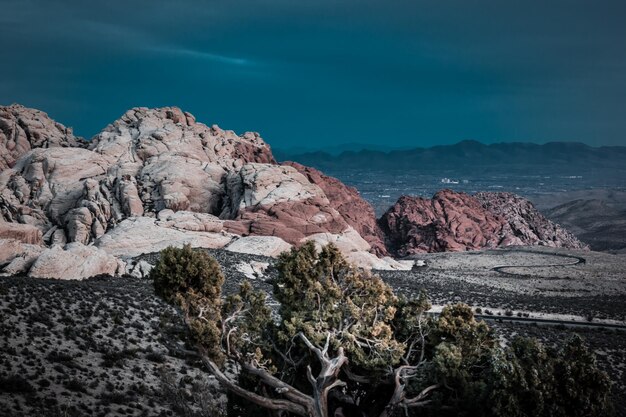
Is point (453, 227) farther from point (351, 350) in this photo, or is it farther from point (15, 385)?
point (15, 385)

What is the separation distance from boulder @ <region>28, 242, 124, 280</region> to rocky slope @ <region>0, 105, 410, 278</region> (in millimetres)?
11652

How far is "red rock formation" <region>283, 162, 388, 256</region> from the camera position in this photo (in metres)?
115

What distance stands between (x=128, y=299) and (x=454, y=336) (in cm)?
2623

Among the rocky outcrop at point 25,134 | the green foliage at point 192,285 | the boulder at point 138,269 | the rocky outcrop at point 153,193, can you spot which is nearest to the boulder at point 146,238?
the rocky outcrop at point 153,193

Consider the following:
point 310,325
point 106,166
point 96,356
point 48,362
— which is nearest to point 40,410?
point 48,362

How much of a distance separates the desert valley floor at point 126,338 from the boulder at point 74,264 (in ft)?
5.57

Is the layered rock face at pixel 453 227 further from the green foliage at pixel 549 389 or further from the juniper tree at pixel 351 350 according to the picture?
the green foliage at pixel 549 389

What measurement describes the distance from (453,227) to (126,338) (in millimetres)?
113191

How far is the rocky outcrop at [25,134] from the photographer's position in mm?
98588

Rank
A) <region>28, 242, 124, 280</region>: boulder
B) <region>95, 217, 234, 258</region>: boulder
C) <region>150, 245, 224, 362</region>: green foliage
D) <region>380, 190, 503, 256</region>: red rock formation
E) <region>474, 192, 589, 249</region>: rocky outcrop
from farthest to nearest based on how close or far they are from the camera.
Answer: <region>474, 192, 589, 249</region>: rocky outcrop
<region>380, 190, 503, 256</region>: red rock formation
<region>95, 217, 234, 258</region>: boulder
<region>28, 242, 124, 280</region>: boulder
<region>150, 245, 224, 362</region>: green foliage

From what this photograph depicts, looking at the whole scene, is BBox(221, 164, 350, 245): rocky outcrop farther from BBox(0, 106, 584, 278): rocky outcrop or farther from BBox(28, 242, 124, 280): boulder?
BBox(28, 242, 124, 280): boulder

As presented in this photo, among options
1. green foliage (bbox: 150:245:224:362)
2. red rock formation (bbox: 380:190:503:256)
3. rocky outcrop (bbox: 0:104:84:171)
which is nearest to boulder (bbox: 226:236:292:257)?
green foliage (bbox: 150:245:224:362)

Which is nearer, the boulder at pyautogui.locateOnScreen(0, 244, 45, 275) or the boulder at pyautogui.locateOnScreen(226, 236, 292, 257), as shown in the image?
the boulder at pyautogui.locateOnScreen(0, 244, 45, 275)

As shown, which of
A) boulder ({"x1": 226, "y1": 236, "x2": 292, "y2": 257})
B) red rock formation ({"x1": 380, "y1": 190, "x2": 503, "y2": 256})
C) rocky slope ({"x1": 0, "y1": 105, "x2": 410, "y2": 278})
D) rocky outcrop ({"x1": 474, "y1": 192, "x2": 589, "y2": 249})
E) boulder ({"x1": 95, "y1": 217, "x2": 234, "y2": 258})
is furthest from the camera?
rocky outcrop ({"x1": 474, "y1": 192, "x2": 589, "y2": 249})
